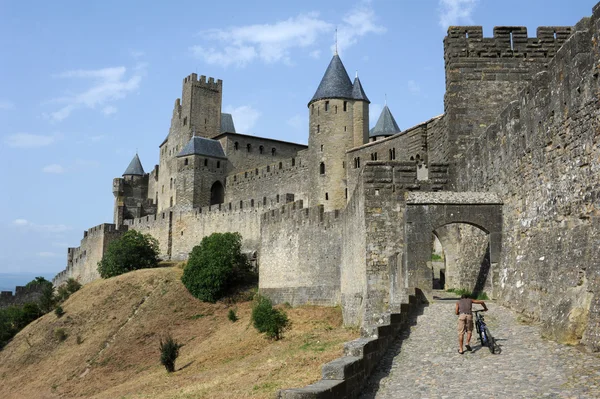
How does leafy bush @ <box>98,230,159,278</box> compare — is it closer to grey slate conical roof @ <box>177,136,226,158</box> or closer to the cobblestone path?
grey slate conical roof @ <box>177,136,226,158</box>

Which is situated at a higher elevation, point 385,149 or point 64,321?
point 385,149

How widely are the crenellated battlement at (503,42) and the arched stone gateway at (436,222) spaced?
218 inches

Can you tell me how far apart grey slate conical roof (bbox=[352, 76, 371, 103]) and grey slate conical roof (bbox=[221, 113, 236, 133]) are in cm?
2253

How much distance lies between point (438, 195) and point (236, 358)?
33.8 ft

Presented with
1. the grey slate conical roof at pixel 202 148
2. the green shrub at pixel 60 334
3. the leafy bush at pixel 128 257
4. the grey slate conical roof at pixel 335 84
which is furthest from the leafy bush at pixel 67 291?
the grey slate conical roof at pixel 335 84

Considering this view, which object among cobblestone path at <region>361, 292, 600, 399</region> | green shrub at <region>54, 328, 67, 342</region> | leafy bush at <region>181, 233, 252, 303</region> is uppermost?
leafy bush at <region>181, 233, 252, 303</region>

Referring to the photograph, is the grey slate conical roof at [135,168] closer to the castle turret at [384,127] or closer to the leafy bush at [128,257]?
the leafy bush at [128,257]

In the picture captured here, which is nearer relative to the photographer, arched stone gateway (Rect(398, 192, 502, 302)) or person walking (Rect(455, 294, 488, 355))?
person walking (Rect(455, 294, 488, 355))

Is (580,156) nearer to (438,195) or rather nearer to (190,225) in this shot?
(438,195)

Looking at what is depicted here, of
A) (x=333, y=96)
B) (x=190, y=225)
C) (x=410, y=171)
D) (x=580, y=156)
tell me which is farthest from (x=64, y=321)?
(x=580, y=156)

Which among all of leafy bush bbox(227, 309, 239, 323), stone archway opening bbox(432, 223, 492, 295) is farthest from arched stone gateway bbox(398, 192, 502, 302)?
leafy bush bbox(227, 309, 239, 323)

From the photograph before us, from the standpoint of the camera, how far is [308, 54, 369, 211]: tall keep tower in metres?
45.2

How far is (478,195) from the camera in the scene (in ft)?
48.6

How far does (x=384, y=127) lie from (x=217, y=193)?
51.7ft
